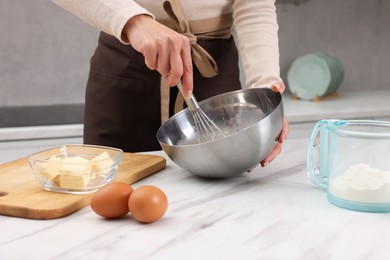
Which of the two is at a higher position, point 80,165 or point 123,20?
point 123,20

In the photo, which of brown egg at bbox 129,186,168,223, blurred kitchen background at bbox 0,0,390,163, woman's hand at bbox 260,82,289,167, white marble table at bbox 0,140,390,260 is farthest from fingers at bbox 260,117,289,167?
blurred kitchen background at bbox 0,0,390,163

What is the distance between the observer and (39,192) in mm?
1072

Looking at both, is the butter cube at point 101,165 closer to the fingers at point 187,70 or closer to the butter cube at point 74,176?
the butter cube at point 74,176

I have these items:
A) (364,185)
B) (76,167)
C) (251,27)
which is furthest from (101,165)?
(251,27)

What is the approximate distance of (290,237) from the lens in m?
0.88

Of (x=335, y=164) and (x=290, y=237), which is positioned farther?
(x=335, y=164)

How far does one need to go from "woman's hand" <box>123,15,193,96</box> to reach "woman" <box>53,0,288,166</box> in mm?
283

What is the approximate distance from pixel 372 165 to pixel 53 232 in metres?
0.49

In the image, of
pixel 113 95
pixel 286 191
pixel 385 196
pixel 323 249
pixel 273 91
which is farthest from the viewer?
pixel 113 95

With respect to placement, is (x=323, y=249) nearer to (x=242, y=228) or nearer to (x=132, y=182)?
(x=242, y=228)

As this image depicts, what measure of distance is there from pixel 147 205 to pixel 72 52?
→ 1.90 meters

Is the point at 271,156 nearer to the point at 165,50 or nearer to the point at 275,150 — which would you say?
the point at 275,150

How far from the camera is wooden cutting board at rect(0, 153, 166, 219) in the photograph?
3.22 feet

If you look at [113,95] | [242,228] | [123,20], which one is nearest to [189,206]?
[242,228]
